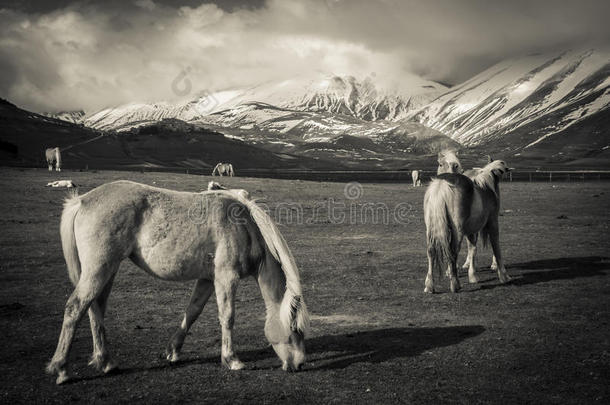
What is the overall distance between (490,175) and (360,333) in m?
7.85

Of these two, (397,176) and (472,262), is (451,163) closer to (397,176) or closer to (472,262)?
(472,262)

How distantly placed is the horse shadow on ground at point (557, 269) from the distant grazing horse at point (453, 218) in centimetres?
89

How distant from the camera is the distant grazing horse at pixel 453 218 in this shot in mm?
12898

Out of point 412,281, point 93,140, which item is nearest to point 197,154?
point 93,140

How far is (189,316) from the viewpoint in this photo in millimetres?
8227

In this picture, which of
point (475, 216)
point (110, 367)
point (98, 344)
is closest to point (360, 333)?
point (110, 367)

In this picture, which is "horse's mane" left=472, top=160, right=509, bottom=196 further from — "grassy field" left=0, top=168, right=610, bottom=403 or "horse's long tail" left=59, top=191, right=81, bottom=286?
"horse's long tail" left=59, top=191, right=81, bottom=286

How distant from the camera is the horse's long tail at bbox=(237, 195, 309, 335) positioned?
294 inches

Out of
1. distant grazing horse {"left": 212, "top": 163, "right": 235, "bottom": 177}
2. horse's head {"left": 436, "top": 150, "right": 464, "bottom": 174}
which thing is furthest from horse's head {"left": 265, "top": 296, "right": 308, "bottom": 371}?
distant grazing horse {"left": 212, "top": 163, "right": 235, "bottom": 177}

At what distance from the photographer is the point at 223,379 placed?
7.45m

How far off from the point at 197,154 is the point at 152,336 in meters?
155

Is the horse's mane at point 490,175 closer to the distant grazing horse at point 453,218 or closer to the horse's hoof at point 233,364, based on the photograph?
the distant grazing horse at point 453,218

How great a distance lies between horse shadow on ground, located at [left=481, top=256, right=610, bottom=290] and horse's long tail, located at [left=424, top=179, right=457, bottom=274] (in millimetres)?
1584

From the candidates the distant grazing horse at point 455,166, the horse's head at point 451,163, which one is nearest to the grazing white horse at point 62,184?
the distant grazing horse at point 455,166
